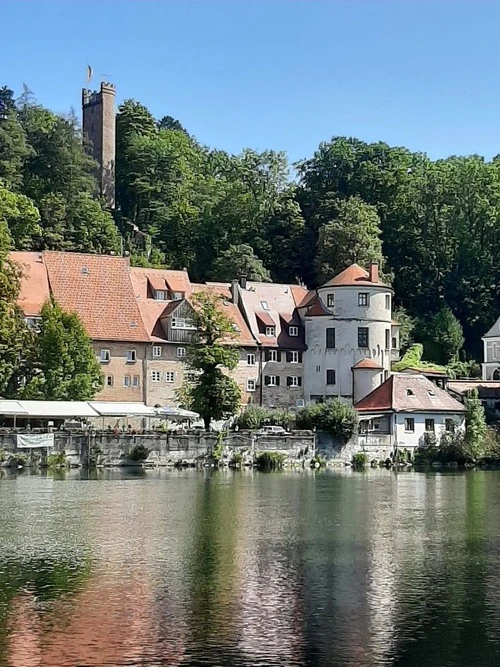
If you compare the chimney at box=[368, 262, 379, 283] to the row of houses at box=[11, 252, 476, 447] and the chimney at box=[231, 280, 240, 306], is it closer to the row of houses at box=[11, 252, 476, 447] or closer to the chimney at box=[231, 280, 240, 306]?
the row of houses at box=[11, 252, 476, 447]

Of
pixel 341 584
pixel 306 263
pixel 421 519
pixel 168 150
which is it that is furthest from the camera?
pixel 168 150

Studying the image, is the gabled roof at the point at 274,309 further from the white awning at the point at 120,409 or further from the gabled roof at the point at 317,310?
the white awning at the point at 120,409

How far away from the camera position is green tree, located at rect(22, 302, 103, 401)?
237 ft

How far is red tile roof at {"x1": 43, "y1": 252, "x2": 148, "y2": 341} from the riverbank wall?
13595 millimetres

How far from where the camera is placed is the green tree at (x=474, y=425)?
76.4 meters

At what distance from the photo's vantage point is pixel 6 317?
68.0 metres

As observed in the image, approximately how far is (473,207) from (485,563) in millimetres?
82994

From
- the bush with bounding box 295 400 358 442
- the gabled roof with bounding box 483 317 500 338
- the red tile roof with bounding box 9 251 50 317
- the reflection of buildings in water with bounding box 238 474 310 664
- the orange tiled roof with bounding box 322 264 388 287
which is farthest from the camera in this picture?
the gabled roof with bounding box 483 317 500 338

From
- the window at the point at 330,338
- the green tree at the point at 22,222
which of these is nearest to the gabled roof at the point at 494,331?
the window at the point at 330,338

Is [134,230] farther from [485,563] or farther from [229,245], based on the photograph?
[485,563]

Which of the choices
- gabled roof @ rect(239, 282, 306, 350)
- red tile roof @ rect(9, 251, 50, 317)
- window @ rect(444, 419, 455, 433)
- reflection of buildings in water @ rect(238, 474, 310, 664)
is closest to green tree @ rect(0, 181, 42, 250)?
red tile roof @ rect(9, 251, 50, 317)

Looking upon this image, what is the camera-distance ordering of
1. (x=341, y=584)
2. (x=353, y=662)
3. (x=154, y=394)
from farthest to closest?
(x=154, y=394) < (x=341, y=584) < (x=353, y=662)

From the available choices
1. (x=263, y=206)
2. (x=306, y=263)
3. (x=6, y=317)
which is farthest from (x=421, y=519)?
(x=263, y=206)

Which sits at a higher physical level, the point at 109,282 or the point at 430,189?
the point at 430,189
